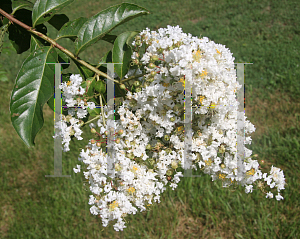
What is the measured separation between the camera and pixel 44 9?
1.18 metres

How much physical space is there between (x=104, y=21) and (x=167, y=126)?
0.53m

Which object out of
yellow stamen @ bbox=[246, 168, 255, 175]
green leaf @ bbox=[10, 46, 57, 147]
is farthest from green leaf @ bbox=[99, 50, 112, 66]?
yellow stamen @ bbox=[246, 168, 255, 175]

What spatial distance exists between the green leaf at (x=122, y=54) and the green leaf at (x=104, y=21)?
0.21ft

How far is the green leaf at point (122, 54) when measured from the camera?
112 cm

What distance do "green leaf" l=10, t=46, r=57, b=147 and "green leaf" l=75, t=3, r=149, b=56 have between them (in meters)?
0.15

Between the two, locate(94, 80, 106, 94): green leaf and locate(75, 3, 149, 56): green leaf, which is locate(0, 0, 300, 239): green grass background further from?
locate(94, 80, 106, 94): green leaf

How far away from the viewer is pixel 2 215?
3080 mm

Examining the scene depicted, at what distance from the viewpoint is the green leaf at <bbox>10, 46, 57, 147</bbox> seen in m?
1.02

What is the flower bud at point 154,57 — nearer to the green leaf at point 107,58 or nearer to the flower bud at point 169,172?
the green leaf at point 107,58

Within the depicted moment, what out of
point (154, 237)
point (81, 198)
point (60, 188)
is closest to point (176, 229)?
point (154, 237)

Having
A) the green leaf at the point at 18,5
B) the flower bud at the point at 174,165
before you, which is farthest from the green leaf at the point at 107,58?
the flower bud at the point at 174,165

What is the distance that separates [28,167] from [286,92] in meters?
3.76

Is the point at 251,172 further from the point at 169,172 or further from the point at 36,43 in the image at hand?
the point at 36,43

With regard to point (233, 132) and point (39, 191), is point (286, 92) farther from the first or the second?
point (39, 191)
